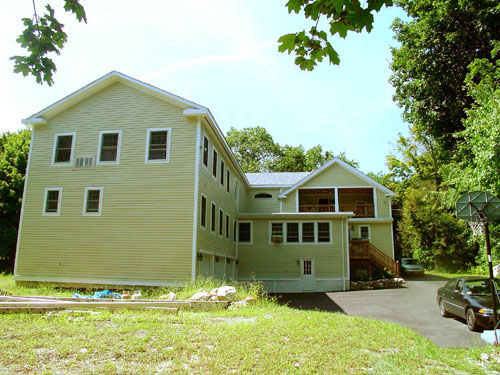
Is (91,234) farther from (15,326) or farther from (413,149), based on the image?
(413,149)

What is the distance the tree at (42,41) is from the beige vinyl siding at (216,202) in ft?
36.3

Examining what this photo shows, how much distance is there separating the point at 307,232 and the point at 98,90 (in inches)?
553

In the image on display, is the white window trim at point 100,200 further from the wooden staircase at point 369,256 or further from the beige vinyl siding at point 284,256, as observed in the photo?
the wooden staircase at point 369,256

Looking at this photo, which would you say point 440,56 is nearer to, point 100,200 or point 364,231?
point 364,231

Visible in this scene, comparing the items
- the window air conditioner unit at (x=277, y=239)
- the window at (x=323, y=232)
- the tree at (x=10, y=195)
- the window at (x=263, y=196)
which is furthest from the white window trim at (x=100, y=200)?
the window at (x=263, y=196)

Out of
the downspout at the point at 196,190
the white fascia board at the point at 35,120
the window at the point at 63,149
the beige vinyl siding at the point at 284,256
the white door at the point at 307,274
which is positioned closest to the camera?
the downspout at the point at 196,190

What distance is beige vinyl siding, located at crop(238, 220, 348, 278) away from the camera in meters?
21.6

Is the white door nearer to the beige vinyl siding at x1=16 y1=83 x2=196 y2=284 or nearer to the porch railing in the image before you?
the porch railing

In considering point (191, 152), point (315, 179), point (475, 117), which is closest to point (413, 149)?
point (315, 179)

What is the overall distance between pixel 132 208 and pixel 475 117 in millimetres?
14899

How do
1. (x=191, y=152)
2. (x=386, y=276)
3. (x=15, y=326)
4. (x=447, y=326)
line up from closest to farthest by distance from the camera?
(x=15, y=326) → (x=447, y=326) → (x=191, y=152) → (x=386, y=276)

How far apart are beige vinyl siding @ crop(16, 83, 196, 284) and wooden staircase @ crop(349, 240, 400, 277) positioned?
13387 millimetres

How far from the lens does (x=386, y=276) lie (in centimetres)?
2388

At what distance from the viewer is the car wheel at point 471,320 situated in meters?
9.47
